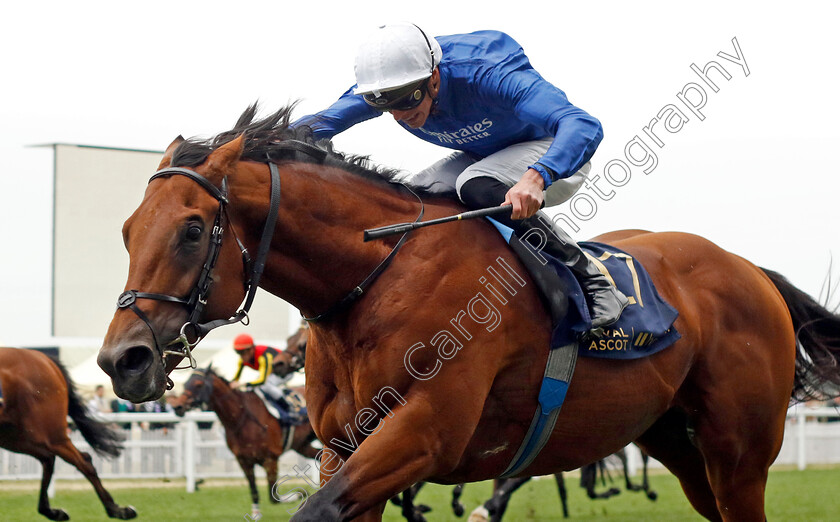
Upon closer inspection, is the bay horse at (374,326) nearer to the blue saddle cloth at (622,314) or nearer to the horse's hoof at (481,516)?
the blue saddle cloth at (622,314)

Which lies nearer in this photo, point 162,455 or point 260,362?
point 260,362

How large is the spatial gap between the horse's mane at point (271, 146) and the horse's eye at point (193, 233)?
27 centimetres

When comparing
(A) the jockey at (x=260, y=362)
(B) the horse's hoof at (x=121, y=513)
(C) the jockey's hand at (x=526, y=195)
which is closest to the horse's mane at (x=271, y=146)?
(C) the jockey's hand at (x=526, y=195)

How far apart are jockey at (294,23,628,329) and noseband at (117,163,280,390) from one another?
71 cm

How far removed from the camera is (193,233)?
2859 mm

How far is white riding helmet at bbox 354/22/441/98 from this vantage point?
3.38m

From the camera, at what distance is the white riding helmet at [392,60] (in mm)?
3375

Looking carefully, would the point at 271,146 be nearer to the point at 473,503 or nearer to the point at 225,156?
the point at 225,156

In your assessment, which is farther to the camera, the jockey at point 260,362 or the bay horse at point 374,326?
the jockey at point 260,362

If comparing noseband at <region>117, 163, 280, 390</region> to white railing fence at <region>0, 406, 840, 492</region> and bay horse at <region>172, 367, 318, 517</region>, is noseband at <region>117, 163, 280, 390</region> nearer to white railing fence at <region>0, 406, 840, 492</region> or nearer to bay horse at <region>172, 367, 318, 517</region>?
bay horse at <region>172, 367, 318, 517</region>

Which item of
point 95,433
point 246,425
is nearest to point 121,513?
point 95,433

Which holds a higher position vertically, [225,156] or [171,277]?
[225,156]

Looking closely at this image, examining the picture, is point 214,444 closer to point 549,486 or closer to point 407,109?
point 549,486

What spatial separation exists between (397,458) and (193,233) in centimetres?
100
